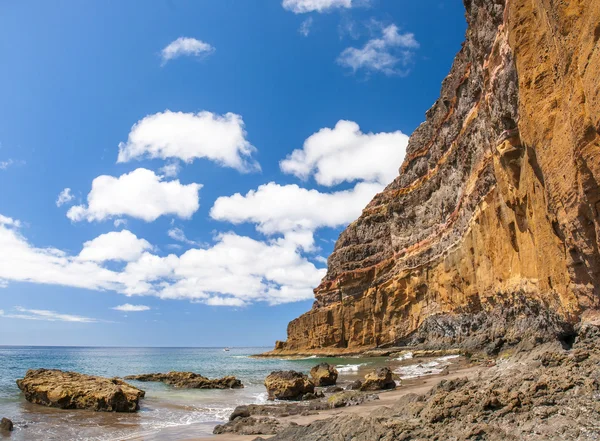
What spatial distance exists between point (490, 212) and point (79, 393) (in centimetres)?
2913

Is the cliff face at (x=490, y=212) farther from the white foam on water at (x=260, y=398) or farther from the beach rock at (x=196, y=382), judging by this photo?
the beach rock at (x=196, y=382)

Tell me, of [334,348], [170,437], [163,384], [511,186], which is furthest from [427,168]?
[170,437]

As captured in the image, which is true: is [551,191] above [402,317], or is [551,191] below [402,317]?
above

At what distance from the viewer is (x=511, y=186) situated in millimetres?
23094

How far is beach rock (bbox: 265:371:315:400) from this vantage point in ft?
59.1

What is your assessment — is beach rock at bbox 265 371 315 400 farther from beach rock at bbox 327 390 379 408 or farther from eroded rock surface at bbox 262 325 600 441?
eroded rock surface at bbox 262 325 600 441

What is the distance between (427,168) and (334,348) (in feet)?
95.3

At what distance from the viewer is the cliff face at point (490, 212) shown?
38.4 feet

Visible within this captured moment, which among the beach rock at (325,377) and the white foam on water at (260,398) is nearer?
the white foam on water at (260,398)

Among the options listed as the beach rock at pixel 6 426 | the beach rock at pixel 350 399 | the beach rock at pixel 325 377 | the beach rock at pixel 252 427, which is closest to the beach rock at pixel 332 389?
the beach rock at pixel 325 377

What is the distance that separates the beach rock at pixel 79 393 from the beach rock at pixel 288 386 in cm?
569

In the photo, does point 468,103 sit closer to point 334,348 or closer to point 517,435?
point 334,348

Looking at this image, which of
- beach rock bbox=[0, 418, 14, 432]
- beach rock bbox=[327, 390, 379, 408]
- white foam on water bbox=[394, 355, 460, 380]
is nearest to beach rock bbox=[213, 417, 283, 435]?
beach rock bbox=[327, 390, 379, 408]

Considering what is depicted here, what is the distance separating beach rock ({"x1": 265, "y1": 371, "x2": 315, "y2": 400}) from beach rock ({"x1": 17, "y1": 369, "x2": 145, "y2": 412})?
224 inches
